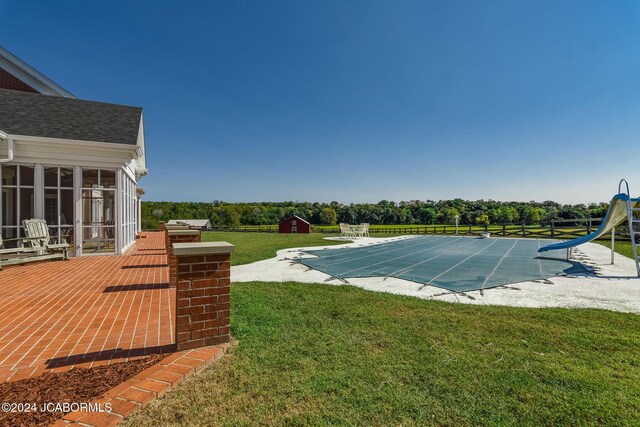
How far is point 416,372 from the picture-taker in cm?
257

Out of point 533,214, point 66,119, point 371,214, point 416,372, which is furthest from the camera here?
point 371,214

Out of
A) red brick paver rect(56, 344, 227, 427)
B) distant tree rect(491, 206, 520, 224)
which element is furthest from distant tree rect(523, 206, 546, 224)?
red brick paver rect(56, 344, 227, 427)

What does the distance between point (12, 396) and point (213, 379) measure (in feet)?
4.79

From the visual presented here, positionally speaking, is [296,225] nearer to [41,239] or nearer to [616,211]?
[41,239]

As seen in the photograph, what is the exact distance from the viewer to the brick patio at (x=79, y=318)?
2736 mm

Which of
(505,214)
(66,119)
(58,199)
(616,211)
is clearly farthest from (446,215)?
(58,199)

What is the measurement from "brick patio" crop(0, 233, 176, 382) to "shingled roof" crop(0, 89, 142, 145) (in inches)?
172

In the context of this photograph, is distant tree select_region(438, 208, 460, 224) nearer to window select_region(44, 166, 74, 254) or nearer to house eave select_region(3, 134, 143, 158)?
house eave select_region(3, 134, 143, 158)

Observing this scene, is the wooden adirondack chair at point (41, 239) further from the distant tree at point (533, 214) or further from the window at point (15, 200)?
the distant tree at point (533, 214)

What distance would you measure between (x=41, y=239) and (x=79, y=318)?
6402 millimetres

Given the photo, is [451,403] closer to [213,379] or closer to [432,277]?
[213,379]

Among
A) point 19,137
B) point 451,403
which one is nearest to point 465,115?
point 451,403

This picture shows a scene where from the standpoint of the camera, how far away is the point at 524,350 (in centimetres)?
308

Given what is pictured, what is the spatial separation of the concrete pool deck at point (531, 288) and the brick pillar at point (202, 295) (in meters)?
3.70
